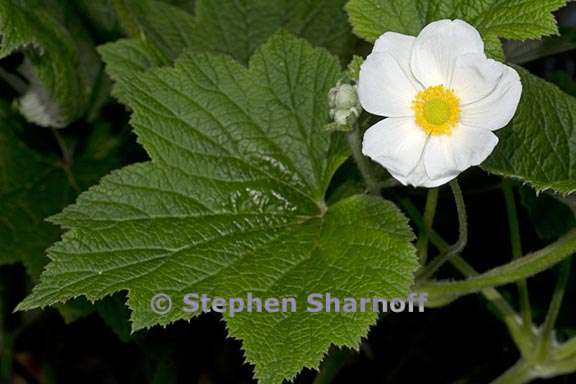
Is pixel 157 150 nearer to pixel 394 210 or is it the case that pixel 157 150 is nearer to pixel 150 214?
pixel 150 214

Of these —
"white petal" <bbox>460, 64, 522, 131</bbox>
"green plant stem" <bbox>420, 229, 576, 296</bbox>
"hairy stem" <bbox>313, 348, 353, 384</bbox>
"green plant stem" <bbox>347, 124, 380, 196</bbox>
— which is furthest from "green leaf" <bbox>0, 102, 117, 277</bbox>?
"white petal" <bbox>460, 64, 522, 131</bbox>

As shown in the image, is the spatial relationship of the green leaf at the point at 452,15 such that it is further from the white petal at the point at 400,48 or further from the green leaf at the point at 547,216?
the green leaf at the point at 547,216

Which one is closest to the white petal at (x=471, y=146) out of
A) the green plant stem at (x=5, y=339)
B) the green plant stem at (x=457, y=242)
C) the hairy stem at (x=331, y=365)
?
the green plant stem at (x=457, y=242)

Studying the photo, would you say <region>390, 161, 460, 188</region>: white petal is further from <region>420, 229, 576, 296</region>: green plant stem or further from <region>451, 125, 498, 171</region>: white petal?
<region>420, 229, 576, 296</region>: green plant stem

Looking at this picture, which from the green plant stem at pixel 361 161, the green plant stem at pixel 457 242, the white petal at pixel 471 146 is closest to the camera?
the white petal at pixel 471 146

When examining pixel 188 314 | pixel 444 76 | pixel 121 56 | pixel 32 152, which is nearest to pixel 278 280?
pixel 188 314

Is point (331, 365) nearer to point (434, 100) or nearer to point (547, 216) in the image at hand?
point (547, 216)
